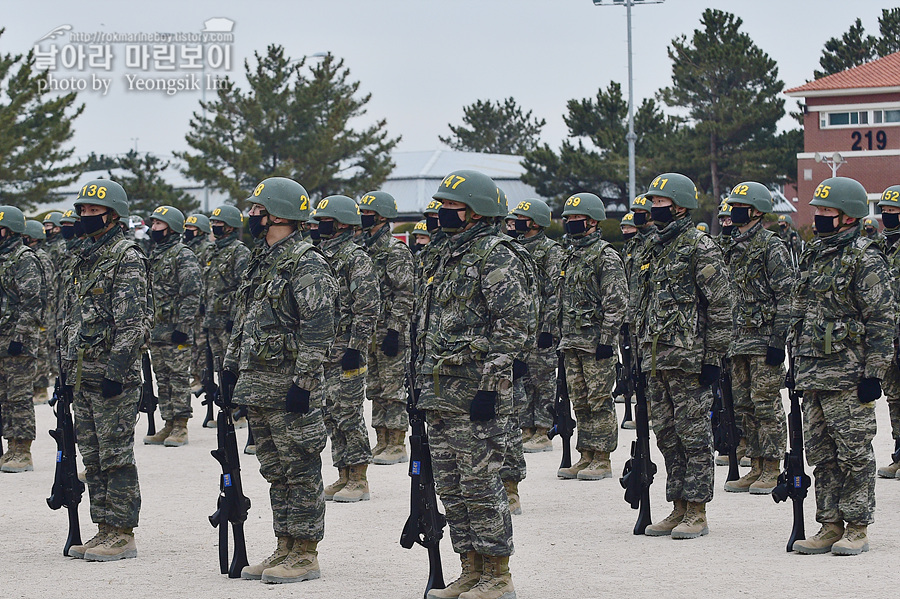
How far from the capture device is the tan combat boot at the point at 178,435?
1398cm

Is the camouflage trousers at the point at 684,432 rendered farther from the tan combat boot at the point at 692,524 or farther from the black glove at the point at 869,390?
the black glove at the point at 869,390

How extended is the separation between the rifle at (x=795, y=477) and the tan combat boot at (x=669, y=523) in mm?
841

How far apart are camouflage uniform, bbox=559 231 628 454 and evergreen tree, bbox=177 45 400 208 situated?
34.1 meters

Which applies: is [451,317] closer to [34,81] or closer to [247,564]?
[247,564]

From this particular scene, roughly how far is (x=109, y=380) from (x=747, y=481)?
5840 mm

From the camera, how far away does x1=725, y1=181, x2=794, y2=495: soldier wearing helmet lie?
10.6m

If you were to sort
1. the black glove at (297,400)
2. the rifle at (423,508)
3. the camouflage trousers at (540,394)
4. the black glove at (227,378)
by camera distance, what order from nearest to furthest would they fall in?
the rifle at (423,508) → the black glove at (297,400) → the black glove at (227,378) → the camouflage trousers at (540,394)

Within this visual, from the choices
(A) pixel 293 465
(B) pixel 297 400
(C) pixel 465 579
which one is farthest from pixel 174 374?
(C) pixel 465 579

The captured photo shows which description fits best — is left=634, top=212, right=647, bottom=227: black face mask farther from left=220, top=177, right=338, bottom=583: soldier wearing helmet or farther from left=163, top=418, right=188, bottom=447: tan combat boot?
left=163, top=418, right=188, bottom=447: tan combat boot

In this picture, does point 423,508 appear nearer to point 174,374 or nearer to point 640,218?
point 640,218

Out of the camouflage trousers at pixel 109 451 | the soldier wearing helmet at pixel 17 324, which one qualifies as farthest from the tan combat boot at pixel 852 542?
the soldier wearing helmet at pixel 17 324

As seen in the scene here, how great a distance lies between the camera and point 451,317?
7098 millimetres

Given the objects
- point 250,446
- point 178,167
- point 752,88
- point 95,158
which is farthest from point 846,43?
point 250,446

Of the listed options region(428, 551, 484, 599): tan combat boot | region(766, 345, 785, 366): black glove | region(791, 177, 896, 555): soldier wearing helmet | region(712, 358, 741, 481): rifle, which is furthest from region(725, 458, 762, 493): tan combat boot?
region(428, 551, 484, 599): tan combat boot
